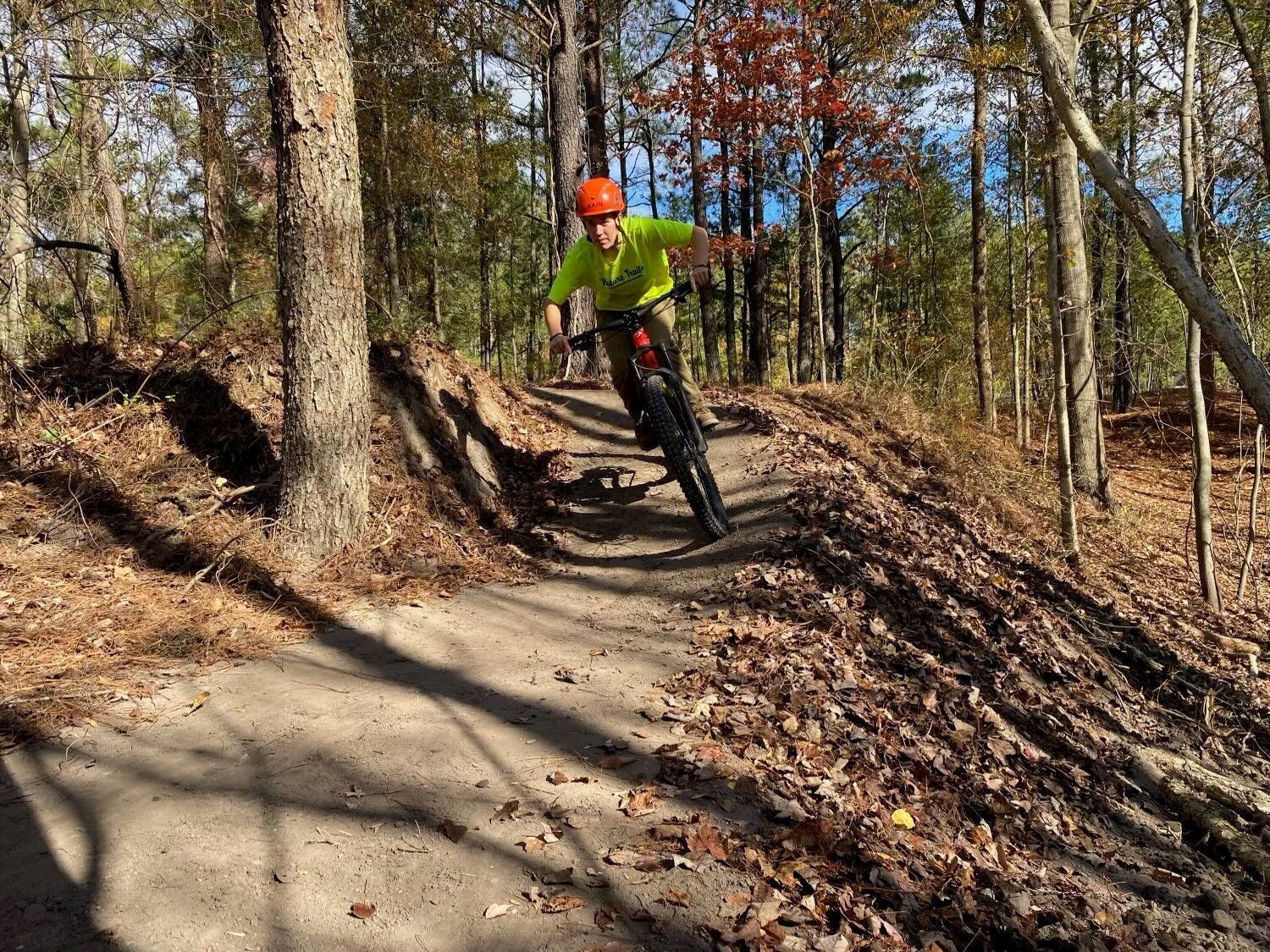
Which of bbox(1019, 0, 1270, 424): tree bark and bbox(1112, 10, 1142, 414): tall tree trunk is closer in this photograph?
bbox(1019, 0, 1270, 424): tree bark

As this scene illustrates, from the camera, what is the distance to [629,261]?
17.9ft

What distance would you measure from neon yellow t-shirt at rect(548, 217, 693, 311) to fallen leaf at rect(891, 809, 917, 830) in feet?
13.0

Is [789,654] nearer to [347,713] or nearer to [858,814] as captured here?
[858,814]

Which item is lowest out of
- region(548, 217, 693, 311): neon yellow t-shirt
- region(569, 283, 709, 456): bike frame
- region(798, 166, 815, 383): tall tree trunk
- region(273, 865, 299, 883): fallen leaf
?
region(273, 865, 299, 883): fallen leaf

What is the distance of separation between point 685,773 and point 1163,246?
4.34 metres

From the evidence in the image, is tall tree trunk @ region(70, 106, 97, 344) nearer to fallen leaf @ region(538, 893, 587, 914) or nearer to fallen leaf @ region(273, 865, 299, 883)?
fallen leaf @ region(273, 865, 299, 883)

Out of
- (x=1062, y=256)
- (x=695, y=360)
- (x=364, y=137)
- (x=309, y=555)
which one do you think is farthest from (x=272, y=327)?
(x=695, y=360)

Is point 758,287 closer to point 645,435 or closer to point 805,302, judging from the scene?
point 805,302

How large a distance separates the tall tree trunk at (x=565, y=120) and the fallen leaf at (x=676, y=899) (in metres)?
9.24

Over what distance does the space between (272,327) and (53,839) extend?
17.3ft

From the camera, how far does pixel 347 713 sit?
3.15 m

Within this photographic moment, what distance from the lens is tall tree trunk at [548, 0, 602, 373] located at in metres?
9.98

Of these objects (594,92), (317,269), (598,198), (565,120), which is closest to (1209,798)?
(598,198)

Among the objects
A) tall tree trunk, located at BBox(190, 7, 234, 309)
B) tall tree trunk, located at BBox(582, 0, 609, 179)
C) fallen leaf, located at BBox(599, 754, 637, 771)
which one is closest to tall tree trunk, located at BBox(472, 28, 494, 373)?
tall tree trunk, located at BBox(582, 0, 609, 179)
